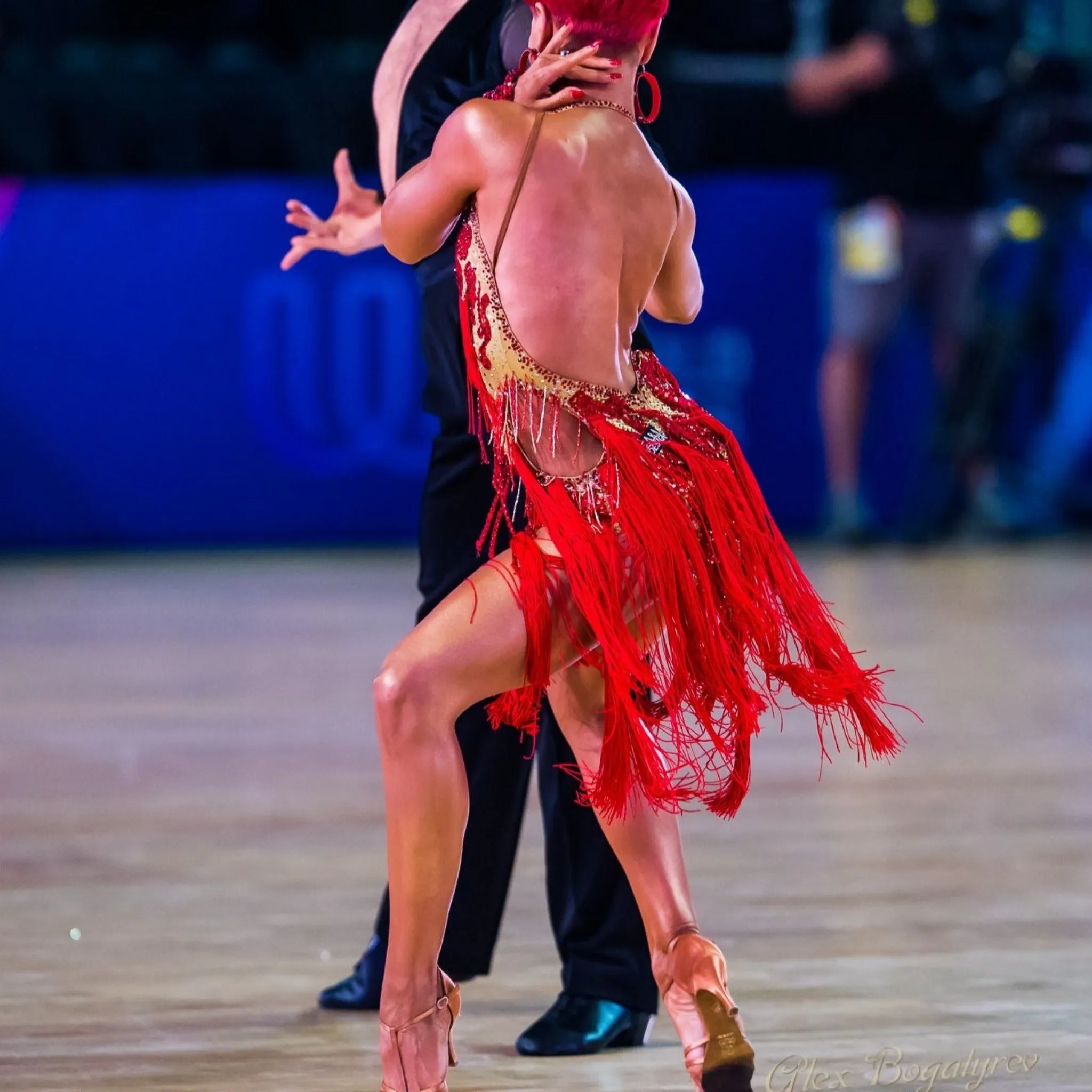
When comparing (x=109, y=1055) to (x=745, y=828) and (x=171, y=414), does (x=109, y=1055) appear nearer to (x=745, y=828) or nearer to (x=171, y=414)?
(x=745, y=828)

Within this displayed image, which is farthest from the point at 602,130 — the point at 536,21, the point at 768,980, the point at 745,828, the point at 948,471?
the point at 948,471

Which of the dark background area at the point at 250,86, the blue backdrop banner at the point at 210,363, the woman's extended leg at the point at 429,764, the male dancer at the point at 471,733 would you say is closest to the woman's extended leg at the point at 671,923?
the woman's extended leg at the point at 429,764

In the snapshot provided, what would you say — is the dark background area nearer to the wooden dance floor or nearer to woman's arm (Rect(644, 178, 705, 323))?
the wooden dance floor

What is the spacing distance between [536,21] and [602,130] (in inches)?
5.4

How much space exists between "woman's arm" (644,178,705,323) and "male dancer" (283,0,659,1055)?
0.98 feet

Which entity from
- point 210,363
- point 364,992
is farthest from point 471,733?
point 210,363

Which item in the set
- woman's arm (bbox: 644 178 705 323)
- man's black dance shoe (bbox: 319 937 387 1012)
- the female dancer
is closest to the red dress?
the female dancer

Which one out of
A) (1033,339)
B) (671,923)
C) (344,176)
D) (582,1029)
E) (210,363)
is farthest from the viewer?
(1033,339)

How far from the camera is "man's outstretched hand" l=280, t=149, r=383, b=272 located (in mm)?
2275

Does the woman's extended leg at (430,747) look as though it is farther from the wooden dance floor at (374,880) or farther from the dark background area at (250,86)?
the dark background area at (250,86)

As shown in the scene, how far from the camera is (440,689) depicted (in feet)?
6.04

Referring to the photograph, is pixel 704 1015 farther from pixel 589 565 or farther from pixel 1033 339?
pixel 1033 339

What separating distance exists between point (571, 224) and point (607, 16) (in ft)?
0.70

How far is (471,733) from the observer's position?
94.6 inches
